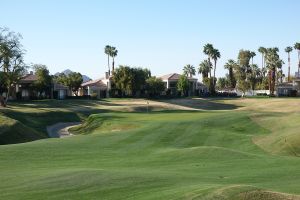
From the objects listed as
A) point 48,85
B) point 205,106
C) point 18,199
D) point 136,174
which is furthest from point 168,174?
point 48,85

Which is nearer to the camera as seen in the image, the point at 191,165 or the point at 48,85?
the point at 191,165

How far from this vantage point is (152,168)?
20469 millimetres

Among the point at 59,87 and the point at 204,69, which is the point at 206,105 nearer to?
the point at 59,87

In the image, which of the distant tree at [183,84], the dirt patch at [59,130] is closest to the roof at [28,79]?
the distant tree at [183,84]

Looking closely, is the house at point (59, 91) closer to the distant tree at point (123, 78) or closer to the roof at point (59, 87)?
the roof at point (59, 87)

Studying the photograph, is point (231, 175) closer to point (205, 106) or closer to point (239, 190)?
point (239, 190)

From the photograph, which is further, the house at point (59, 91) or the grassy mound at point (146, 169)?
the house at point (59, 91)

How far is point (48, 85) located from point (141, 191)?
102 m

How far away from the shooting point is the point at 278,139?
3173cm

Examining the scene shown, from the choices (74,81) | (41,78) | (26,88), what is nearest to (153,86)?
(74,81)

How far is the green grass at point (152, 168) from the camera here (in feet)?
45.8

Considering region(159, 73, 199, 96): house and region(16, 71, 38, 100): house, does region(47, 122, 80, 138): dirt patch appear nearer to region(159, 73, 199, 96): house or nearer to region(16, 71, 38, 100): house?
region(16, 71, 38, 100): house

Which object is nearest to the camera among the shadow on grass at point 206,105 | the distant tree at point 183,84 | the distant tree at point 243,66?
the shadow on grass at point 206,105

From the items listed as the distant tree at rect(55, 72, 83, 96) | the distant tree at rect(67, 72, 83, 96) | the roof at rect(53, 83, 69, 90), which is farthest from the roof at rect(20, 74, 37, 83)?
the distant tree at rect(67, 72, 83, 96)
